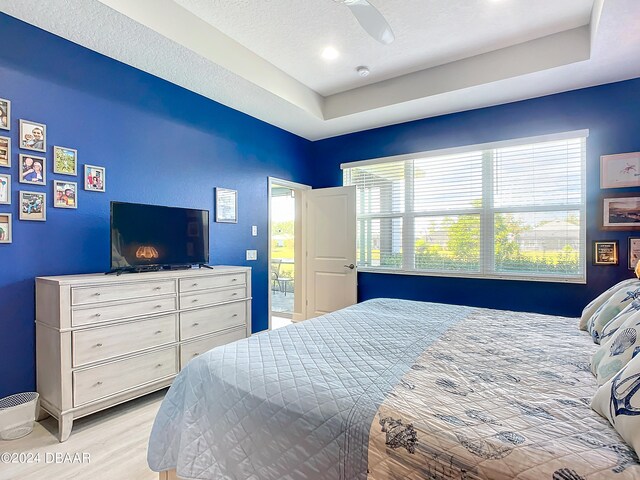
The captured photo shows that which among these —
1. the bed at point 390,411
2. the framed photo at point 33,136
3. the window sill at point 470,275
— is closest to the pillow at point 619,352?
the bed at point 390,411

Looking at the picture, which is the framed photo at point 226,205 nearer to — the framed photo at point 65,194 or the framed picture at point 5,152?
the framed photo at point 65,194

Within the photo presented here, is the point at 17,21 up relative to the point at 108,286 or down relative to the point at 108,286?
up

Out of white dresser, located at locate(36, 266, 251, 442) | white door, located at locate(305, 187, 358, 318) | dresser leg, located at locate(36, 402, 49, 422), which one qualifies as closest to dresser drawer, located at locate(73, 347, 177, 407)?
white dresser, located at locate(36, 266, 251, 442)

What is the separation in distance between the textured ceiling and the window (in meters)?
1.12

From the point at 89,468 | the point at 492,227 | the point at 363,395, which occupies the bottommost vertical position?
the point at 89,468

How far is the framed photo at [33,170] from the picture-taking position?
223cm

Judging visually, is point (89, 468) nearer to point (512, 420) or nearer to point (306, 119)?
point (512, 420)

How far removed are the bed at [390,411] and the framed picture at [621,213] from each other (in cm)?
190

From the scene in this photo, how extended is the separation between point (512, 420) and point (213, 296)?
8.34 ft

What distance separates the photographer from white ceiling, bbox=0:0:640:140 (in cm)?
229

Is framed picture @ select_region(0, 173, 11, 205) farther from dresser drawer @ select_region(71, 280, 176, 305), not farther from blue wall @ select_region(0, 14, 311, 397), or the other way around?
dresser drawer @ select_region(71, 280, 176, 305)

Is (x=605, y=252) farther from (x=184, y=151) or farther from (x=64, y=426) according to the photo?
(x=64, y=426)

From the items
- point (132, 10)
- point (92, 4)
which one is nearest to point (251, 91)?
point (132, 10)

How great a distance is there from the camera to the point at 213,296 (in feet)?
9.77
